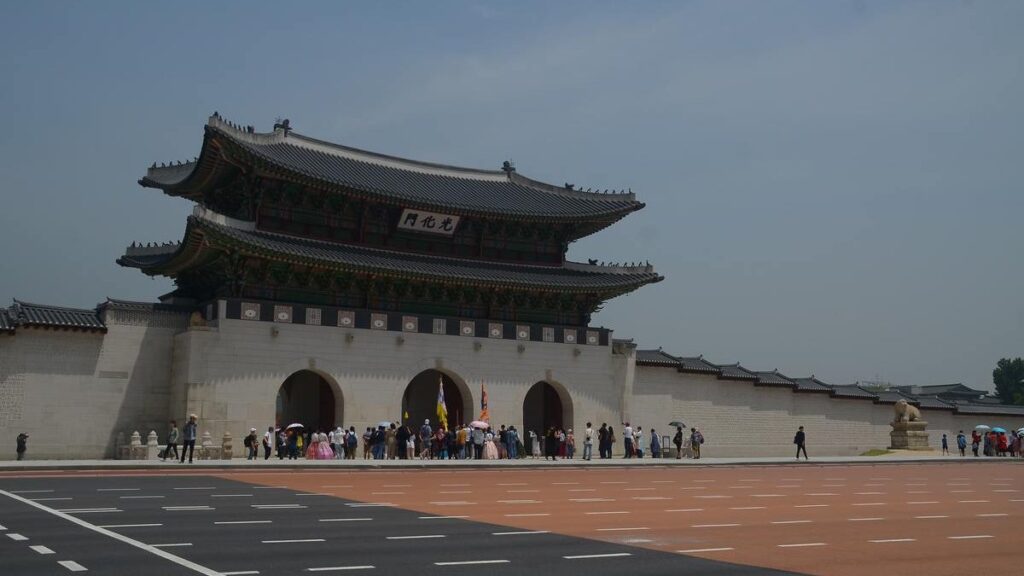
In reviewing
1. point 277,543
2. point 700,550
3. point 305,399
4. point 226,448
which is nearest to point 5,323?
point 226,448

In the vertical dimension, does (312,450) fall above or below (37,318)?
A: below

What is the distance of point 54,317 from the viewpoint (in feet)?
114

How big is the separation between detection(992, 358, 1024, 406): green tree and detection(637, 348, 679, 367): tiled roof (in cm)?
8541

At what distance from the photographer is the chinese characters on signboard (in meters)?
42.8

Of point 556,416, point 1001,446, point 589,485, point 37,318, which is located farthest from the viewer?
point 1001,446

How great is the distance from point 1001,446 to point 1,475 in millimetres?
47438

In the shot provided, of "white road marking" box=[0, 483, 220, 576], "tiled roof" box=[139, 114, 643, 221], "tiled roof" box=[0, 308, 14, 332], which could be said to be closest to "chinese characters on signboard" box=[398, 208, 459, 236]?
"tiled roof" box=[139, 114, 643, 221]

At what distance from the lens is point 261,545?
1298 centimetres

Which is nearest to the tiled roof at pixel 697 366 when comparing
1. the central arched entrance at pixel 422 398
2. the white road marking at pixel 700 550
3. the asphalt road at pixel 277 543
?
the central arched entrance at pixel 422 398

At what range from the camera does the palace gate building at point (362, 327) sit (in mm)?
35469

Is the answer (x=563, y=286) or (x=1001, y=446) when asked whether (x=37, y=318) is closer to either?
(x=563, y=286)

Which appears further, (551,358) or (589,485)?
(551,358)

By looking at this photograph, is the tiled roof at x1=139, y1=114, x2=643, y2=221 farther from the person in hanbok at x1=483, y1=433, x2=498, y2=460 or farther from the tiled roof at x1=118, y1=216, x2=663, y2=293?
the person in hanbok at x1=483, y1=433, x2=498, y2=460

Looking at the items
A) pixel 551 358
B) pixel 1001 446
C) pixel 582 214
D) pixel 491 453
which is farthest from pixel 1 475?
pixel 1001 446
